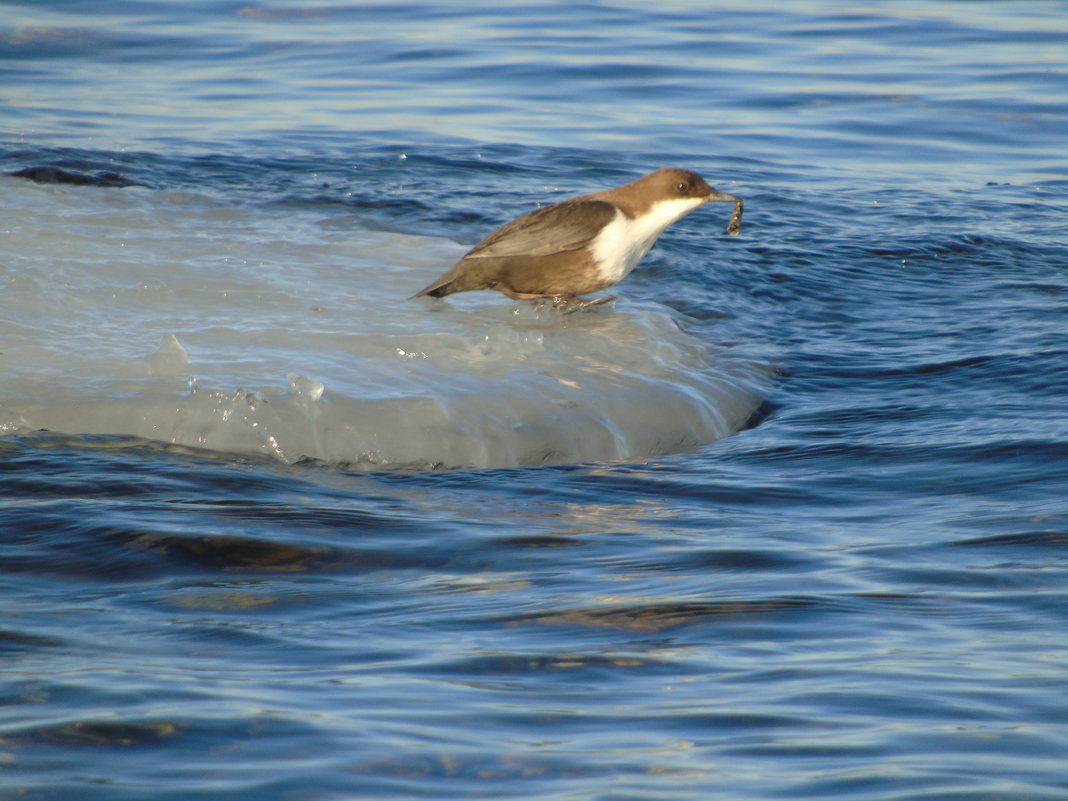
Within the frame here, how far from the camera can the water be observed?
238 cm

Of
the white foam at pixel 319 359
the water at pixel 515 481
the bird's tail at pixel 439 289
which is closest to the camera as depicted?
the water at pixel 515 481

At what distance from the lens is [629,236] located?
6148mm

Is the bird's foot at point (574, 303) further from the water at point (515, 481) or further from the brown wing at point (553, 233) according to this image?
the brown wing at point (553, 233)

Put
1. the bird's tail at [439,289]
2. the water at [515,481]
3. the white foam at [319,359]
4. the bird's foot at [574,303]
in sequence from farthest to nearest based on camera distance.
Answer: the bird's foot at [574,303] < the bird's tail at [439,289] < the white foam at [319,359] < the water at [515,481]

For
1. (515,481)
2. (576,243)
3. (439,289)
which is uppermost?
(576,243)

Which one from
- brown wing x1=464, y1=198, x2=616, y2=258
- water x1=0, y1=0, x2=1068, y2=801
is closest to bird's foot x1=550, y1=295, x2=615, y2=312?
water x1=0, y1=0, x2=1068, y2=801

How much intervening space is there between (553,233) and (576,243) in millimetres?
114

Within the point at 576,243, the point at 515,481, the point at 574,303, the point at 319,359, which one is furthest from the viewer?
the point at 574,303

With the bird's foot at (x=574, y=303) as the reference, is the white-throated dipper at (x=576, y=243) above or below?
above

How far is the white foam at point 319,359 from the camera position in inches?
173

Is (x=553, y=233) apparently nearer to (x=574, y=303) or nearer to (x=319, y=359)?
(x=574, y=303)

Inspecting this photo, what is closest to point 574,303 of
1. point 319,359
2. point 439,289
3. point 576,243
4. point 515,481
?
point 576,243

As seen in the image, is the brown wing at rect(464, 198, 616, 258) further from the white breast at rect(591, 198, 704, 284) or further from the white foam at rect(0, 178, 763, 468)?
the white foam at rect(0, 178, 763, 468)

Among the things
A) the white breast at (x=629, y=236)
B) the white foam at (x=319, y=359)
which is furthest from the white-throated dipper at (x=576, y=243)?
the white foam at (x=319, y=359)
